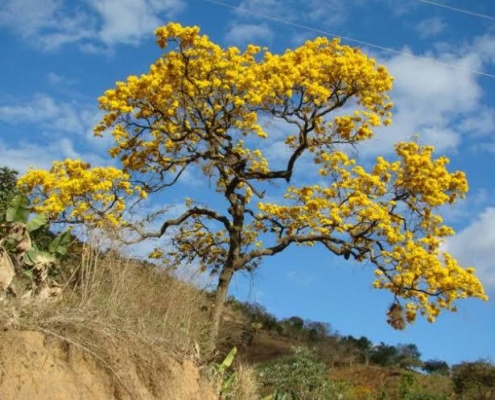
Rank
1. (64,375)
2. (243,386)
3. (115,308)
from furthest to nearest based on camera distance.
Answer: (243,386) → (115,308) → (64,375)

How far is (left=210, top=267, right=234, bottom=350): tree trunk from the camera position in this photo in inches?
505

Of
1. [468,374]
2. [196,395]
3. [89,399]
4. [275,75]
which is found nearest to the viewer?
[89,399]

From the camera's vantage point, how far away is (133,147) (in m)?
18.5

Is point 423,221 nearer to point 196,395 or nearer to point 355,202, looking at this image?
point 355,202

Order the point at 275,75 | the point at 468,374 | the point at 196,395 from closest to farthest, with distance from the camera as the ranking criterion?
the point at 196,395 < the point at 275,75 < the point at 468,374

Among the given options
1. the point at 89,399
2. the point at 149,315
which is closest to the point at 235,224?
the point at 149,315

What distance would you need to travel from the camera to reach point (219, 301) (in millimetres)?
14891

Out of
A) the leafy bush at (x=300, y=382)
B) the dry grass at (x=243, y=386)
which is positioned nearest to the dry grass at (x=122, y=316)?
the dry grass at (x=243, y=386)

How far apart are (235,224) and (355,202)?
3043 millimetres

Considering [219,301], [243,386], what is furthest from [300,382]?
[243,386]

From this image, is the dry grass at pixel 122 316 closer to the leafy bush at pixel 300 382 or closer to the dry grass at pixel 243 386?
the dry grass at pixel 243 386

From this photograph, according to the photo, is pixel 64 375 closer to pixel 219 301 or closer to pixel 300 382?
pixel 219 301

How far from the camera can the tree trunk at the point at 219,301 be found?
42.0 ft

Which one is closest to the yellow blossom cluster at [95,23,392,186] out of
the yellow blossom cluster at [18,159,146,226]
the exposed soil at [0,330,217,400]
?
the yellow blossom cluster at [18,159,146,226]
